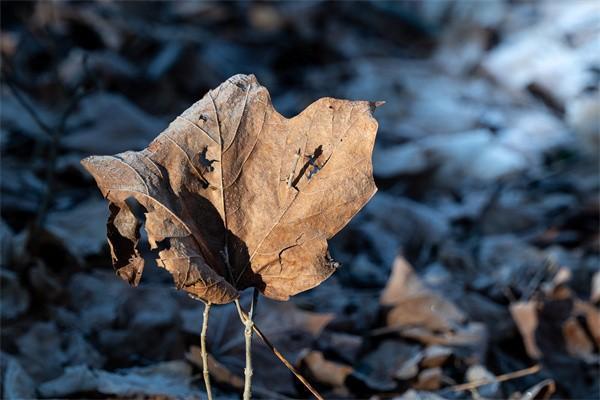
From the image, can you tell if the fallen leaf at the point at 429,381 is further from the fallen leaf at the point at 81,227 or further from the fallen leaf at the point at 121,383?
the fallen leaf at the point at 81,227

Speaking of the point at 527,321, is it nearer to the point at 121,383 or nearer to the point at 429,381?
the point at 429,381

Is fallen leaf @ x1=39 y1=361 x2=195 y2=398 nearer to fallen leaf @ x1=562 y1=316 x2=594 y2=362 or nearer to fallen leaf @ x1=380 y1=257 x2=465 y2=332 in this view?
fallen leaf @ x1=380 y1=257 x2=465 y2=332

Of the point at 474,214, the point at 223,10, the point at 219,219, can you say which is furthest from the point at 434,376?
the point at 223,10

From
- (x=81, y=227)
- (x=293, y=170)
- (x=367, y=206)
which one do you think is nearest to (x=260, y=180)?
(x=293, y=170)

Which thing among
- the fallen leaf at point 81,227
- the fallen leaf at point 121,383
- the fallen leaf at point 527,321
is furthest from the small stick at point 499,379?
the fallen leaf at point 81,227

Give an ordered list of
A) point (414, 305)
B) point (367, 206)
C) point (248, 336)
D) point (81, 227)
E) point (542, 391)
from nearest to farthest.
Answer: point (248, 336) < point (542, 391) < point (414, 305) < point (81, 227) < point (367, 206)

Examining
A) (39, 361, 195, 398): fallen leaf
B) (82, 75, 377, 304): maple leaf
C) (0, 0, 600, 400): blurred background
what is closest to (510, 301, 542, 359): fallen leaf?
(0, 0, 600, 400): blurred background

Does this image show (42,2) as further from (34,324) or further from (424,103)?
(34,324)
